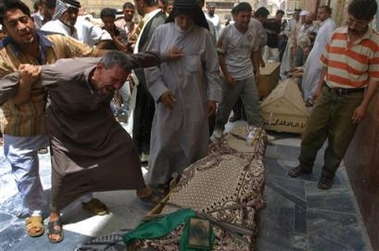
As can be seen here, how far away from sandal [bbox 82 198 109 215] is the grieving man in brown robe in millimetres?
344

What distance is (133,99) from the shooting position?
3775 mm

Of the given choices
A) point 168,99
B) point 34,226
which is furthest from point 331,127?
point 34,226

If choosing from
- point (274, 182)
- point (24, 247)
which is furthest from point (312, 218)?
point (24, 247)

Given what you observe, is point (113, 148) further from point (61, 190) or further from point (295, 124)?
point (295, 124)

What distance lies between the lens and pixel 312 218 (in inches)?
123

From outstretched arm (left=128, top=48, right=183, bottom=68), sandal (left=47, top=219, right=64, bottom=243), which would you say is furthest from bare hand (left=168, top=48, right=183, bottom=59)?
sandal (left=47, top=219, right=64, bottom=243)

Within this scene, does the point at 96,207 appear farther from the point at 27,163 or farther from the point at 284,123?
the point at 284,123

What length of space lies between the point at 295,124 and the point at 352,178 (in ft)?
5.05

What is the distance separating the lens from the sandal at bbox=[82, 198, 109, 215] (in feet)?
10.0

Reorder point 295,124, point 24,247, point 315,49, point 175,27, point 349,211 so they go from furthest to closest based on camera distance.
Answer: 1. point 315,49
2. point 295,124
3. point 349,211
4. point 175,27
5. point 24,247

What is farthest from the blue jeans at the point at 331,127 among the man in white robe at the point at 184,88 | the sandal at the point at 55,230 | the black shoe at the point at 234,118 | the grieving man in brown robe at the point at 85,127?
the sandal at the point at 55,230

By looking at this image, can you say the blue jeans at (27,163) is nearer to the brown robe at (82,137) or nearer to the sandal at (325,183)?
the brown robe at (82,137)

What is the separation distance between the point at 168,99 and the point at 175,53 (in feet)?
1.27

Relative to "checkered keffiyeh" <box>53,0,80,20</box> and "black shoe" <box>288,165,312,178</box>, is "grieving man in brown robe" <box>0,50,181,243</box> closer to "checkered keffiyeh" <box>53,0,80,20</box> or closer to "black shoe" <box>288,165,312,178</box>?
"checkered keffiyeh" <box>53,0,80,20</box>
